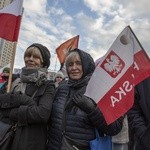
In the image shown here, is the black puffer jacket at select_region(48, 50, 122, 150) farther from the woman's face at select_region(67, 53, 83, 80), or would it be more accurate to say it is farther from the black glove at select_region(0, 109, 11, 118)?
the black glove at select_region(0, 109, 11, 118)

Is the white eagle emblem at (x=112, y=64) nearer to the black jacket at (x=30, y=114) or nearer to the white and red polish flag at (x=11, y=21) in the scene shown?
the black jacket at (x=30, y=114)

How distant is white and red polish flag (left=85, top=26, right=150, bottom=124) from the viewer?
2.89 metres

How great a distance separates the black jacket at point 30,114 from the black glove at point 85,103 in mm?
284

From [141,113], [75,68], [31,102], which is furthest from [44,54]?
[141,113]

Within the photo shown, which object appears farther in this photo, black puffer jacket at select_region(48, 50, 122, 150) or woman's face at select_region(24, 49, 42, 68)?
woman's face at select_region(24, 49, 42, 68)

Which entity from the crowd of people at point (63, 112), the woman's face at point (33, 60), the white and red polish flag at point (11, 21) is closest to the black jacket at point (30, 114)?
the crowd of people at point (63, 112)

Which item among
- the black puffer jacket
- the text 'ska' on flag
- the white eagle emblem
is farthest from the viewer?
the text 'ska' on flag

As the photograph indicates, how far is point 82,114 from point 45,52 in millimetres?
771

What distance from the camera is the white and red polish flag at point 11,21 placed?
14.3ft

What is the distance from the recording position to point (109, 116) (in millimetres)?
2918

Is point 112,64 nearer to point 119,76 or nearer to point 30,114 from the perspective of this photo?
point 119,76

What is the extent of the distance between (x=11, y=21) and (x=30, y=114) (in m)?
1.74

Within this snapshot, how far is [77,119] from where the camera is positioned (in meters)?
3.20

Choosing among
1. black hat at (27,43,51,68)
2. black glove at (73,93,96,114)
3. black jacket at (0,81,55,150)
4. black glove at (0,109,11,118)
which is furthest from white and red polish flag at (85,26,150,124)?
black glove at (0,109,11,118)
